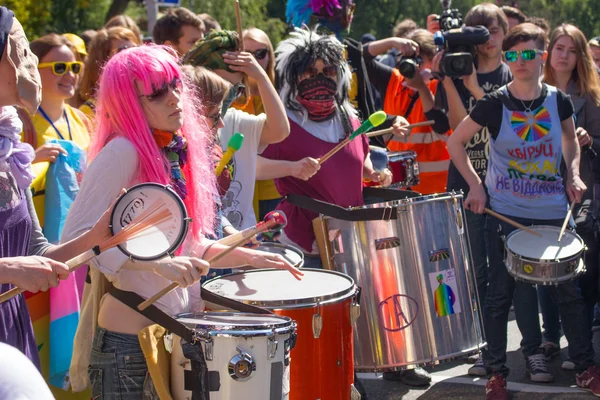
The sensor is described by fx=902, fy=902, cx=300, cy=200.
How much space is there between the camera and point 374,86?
6.36 meters

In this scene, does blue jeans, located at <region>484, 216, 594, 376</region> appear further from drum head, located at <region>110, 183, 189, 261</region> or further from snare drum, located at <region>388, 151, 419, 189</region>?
drum head, located at <region>110, 183, 189, 261</region>

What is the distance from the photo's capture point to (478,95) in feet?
17.6

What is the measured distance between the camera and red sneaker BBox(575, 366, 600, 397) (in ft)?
15.0

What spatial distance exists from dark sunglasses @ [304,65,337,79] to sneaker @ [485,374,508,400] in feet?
5.68

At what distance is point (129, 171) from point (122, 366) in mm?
593

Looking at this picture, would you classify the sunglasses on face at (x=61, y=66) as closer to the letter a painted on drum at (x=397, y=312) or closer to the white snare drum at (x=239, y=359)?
the letter a painted on drum at (x=397, y=312)

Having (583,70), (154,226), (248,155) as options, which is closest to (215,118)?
(248,155)

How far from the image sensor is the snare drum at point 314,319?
314 centimetres

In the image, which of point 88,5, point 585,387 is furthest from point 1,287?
point 88,5

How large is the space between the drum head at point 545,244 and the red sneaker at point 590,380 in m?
0.72

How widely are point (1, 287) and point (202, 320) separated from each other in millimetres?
593

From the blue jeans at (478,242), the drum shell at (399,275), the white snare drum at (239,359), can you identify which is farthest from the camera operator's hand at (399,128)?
the white snare drum at (239,359)

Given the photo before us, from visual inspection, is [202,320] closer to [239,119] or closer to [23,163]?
[23,163]

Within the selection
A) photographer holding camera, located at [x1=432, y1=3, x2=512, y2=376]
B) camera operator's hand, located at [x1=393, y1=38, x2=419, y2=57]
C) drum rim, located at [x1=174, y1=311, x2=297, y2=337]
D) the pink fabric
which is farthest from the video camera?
drum rim, located at [x1=174, y1=311, x2=297, y2=337]
